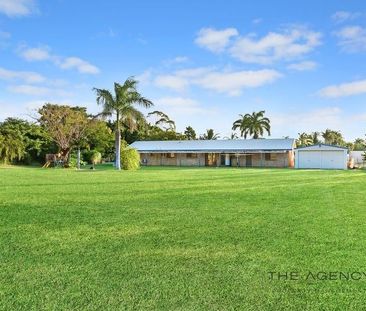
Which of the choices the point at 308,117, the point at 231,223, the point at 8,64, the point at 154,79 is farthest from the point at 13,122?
the point at 231,223

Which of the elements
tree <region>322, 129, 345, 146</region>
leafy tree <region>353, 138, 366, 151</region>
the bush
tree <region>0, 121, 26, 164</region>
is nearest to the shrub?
tree <region>0, 121, 26, 164</region>

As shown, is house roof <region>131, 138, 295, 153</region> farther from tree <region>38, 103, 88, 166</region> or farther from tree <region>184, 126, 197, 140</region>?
tree <region>184, 126, 197, 140</region>

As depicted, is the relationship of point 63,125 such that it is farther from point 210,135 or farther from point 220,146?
point 210,135

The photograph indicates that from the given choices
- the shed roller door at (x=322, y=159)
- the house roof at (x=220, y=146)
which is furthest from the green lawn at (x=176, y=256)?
the house roof at (x=220, y=146)

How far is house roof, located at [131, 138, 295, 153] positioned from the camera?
4778 cm

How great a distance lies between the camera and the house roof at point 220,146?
47781mm

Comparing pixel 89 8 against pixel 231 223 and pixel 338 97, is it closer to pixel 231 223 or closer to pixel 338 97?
pixel 231 223

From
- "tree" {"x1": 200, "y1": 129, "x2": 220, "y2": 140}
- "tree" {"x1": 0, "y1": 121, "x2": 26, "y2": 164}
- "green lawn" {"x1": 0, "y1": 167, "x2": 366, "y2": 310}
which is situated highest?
"tree" {"x1": 200, "y1": 129, "x2": 220, "y2": 140}

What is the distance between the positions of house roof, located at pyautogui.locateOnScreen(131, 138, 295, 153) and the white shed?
173 cm

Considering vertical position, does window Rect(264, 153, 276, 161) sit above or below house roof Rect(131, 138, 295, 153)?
below

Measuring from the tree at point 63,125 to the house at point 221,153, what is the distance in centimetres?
1160

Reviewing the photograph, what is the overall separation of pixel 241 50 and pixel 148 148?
29720 millimetres

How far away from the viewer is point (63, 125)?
41500 millimetres

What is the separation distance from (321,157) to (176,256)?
4387cm
